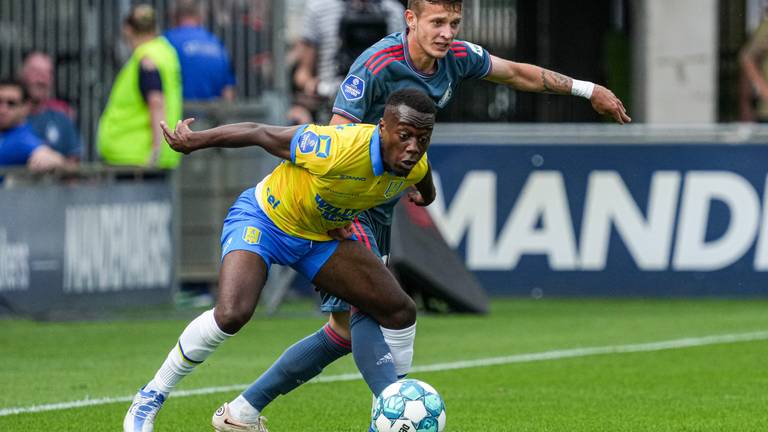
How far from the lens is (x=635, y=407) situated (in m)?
7.92

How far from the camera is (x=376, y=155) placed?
6.32 metres

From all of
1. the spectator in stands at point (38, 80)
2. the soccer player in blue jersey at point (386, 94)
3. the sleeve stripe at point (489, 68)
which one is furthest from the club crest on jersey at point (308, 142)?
the spectator in stands at point (38, 80)

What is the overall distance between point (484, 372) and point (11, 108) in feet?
18.2

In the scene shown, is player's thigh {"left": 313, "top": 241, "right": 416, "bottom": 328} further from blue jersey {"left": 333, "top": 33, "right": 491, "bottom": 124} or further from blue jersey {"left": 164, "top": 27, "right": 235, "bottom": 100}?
blue jersey {"left": 164, "top": 27, "right": 235, "bottom": 100}

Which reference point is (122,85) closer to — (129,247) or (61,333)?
(129,247)

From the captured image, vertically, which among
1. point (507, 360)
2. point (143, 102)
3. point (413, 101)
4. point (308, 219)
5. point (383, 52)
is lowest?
point (507, 360)

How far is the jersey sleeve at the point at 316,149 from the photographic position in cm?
639

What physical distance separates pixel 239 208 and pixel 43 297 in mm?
6230

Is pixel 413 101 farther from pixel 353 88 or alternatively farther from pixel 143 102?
pixel 143 102

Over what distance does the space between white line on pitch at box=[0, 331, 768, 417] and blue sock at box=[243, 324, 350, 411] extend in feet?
4.34

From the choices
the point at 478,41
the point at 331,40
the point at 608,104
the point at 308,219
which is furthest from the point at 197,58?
the point at 478,41

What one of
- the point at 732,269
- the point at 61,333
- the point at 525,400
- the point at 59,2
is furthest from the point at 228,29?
the point at 525,400

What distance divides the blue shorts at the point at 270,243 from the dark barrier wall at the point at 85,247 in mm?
6049

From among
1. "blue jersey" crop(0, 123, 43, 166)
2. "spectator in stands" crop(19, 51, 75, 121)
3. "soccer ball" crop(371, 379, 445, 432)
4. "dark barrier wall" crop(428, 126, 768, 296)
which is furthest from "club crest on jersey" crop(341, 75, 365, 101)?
"dark barrier wall" crop(428, 126, 768, 296)
